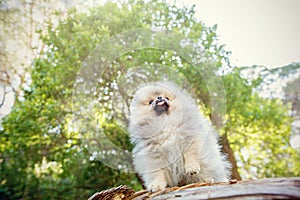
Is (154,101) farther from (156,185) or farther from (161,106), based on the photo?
(156,185)

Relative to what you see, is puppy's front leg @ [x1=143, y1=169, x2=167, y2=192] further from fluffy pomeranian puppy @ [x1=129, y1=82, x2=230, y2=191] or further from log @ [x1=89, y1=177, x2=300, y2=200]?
log @ [x1=89, y1=177, x2=300, y2=200]

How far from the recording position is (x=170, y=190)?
34.6 inches

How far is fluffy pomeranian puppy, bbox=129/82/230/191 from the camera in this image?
1.15 meters

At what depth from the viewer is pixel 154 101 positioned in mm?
1210

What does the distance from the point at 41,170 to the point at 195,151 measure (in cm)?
187

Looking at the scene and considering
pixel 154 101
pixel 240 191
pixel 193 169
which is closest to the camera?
pixel 240 191

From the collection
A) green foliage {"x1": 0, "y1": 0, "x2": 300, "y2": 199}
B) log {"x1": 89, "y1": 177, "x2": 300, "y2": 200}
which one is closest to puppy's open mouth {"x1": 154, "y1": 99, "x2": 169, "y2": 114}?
log {"x1": 89, "y1": 177, "x2": 300, "y2": 200}

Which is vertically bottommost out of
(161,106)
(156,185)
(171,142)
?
(156,185)

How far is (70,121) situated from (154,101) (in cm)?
130

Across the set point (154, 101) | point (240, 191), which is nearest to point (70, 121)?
point (154, 101)

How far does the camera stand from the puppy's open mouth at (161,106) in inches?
47.1

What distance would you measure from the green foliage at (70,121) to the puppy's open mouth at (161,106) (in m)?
0.75

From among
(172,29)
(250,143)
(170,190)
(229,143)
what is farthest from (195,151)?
(250,143)

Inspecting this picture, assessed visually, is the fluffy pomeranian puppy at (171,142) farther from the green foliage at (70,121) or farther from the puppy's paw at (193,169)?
the green foliage at (70,121)
